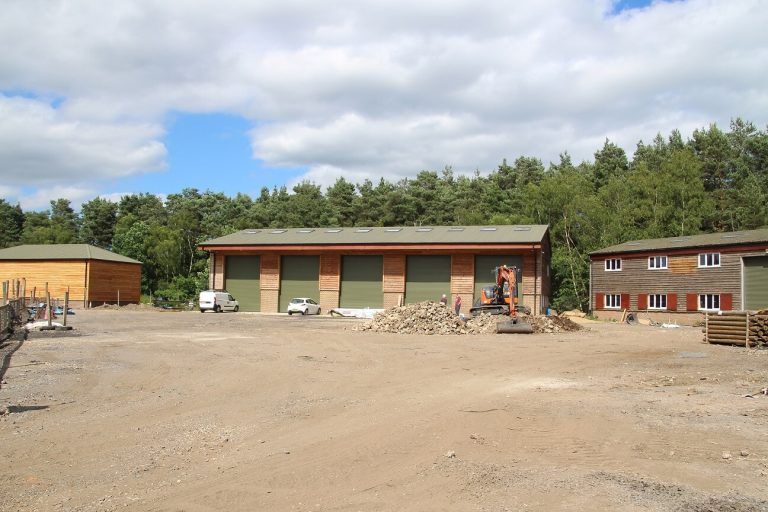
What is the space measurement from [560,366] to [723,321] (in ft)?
34.5

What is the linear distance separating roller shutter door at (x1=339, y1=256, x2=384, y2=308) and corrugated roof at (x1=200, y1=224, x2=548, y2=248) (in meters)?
1.70

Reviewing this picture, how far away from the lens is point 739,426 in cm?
930

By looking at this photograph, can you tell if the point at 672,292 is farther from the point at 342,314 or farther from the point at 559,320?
the point at 342,314

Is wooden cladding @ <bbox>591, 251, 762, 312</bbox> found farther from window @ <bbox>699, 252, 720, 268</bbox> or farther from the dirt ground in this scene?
the dirt ground

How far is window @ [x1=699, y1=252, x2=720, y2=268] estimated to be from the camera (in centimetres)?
4141

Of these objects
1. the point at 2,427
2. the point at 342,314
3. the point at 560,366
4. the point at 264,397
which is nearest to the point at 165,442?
the point at 2,427

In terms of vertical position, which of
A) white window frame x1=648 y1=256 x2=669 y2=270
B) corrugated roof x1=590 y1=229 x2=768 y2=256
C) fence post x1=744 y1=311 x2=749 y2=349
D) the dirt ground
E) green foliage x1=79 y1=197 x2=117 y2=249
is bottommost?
the dirt ground

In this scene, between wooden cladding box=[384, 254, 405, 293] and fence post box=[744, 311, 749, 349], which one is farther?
wooden cladding box=[384, 254, 405, 293]

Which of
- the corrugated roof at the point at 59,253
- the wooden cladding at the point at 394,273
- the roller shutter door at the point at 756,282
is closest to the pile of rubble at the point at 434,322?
the roller shutter door at the point at 756,282

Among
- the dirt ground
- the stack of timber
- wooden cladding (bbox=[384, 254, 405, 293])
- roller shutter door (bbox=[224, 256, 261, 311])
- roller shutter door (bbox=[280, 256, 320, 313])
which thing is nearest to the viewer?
the dirt ground

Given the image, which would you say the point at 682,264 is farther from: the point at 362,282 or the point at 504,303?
the point at 362,282

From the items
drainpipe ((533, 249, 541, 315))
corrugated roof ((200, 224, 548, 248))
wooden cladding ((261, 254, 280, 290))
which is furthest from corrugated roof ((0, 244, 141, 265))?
drainpipe ((533, 249, 541, 315))

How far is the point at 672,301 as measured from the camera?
144 feet

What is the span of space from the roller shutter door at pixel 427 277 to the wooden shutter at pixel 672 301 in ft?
50.6
